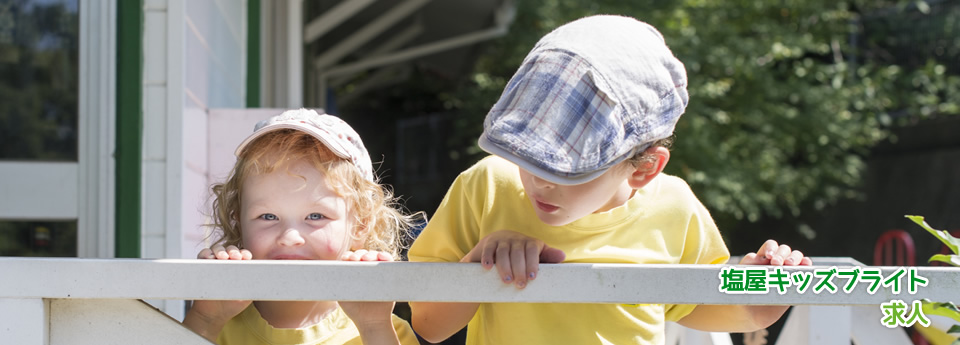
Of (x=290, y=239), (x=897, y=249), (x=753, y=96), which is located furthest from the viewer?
(x=753, y=96)

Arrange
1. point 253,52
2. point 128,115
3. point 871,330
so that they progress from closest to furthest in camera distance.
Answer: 1. point 871,330
2. point 128,115
3. point 253,52

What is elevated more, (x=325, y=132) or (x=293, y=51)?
(x=293, y=51)

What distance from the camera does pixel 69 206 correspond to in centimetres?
236

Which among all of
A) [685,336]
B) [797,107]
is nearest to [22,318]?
[685,336]

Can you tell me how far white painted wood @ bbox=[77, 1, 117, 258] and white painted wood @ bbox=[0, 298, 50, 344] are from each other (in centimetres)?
135

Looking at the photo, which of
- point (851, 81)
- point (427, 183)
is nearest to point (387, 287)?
point (851, 81)

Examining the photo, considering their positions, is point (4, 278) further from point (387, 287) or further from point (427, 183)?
point (427, 183)

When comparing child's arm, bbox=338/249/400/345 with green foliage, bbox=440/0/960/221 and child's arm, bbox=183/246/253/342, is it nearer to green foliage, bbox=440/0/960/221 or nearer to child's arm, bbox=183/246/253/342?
child's arm, bbox=183/246/253/342

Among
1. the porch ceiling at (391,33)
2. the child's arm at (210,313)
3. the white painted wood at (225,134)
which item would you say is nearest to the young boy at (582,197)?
the child's arm at (210,313)

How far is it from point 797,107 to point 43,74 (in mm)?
7144

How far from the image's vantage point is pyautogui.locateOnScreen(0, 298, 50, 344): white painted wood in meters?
1.06

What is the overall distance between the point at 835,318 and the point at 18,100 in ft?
6.82

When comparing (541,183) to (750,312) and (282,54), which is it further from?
(282,54)

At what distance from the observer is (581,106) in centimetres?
114
